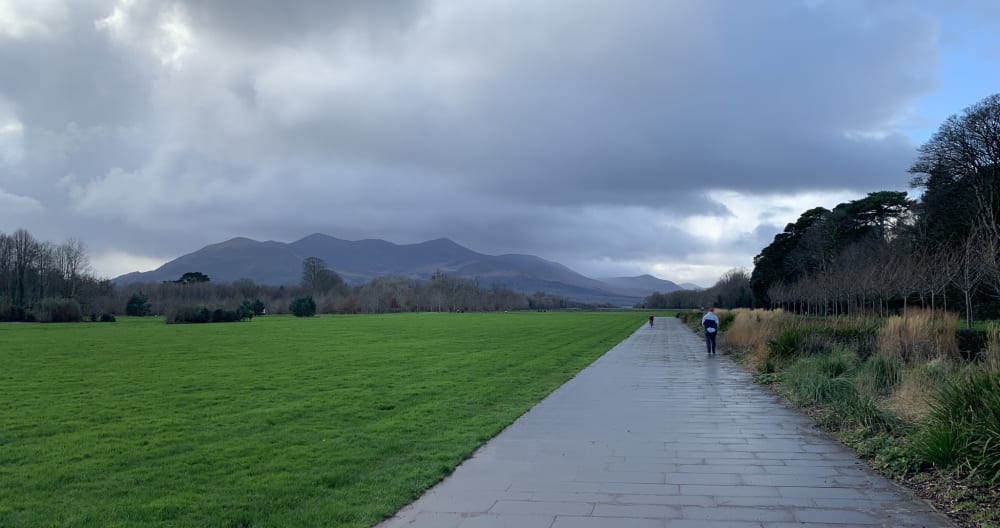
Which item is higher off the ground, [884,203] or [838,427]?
[884,203]

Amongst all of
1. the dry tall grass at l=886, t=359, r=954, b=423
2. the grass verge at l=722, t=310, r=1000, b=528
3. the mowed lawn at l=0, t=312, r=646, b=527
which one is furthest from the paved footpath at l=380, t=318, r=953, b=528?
the dry tall grass at l=886, t=359, r=954, b=423

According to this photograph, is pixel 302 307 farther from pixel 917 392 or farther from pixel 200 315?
pixel 917 392

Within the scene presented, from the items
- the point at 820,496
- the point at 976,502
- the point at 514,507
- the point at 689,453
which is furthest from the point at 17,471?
the point at 976,502

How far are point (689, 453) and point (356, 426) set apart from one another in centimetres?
451

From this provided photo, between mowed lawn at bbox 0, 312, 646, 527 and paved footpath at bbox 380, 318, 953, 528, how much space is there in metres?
0.55

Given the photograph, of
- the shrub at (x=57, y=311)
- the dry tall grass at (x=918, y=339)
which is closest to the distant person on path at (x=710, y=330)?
the dry tall grass at (x=918, y=339)

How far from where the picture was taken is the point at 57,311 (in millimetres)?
62125

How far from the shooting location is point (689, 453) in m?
7.37

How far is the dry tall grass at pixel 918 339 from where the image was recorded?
13.4 metres

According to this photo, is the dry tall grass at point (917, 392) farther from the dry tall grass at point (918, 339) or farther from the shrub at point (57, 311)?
the shrub at point (57, 311)

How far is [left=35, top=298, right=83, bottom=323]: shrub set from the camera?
61625 millimetres

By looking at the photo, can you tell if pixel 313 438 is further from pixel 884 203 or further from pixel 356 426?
pixel 884 203

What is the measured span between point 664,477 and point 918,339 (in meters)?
10.7

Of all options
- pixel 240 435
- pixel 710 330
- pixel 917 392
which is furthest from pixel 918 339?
pixel 240 435
